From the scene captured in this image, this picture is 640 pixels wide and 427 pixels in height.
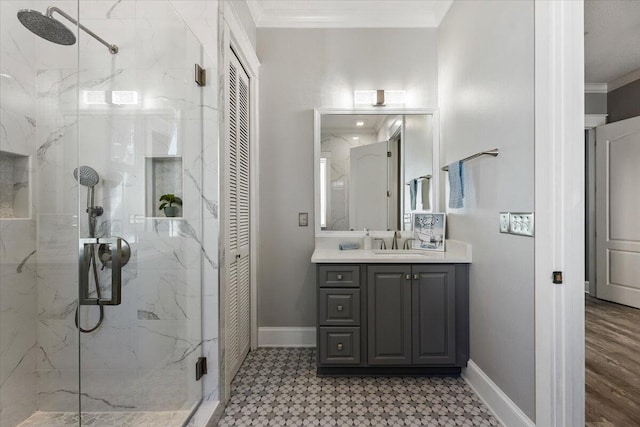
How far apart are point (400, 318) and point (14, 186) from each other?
2120 mm

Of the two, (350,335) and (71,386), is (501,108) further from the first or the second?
(71,386)

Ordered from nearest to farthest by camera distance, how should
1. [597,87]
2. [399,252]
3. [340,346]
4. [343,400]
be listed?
[343,400] < [340,346] < [399,252] < [597,87]

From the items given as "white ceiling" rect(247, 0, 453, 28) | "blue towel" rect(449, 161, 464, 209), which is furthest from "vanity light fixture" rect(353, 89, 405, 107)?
"blue towel" rect(449, 161, 464, 209)

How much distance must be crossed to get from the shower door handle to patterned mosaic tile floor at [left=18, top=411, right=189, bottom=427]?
1.53ft

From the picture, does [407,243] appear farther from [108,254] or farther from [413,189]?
[108,254]

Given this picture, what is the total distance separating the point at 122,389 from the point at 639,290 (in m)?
4.85

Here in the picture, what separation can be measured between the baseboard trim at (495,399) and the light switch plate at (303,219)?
1.57 metres

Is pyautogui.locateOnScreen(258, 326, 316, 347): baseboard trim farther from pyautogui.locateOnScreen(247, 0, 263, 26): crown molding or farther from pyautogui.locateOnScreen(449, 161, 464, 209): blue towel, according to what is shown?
pyautogui.locateOnScreen(247, 0, 263, 26): crown molding

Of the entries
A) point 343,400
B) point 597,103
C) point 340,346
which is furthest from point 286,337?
point 597,103

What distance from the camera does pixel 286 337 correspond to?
2871 mm

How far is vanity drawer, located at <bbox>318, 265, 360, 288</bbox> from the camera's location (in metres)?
2.29

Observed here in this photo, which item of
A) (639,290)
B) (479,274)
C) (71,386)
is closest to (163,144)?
(71,386)

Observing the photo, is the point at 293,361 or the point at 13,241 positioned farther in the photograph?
the point at 293,361

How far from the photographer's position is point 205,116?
6.21ft
